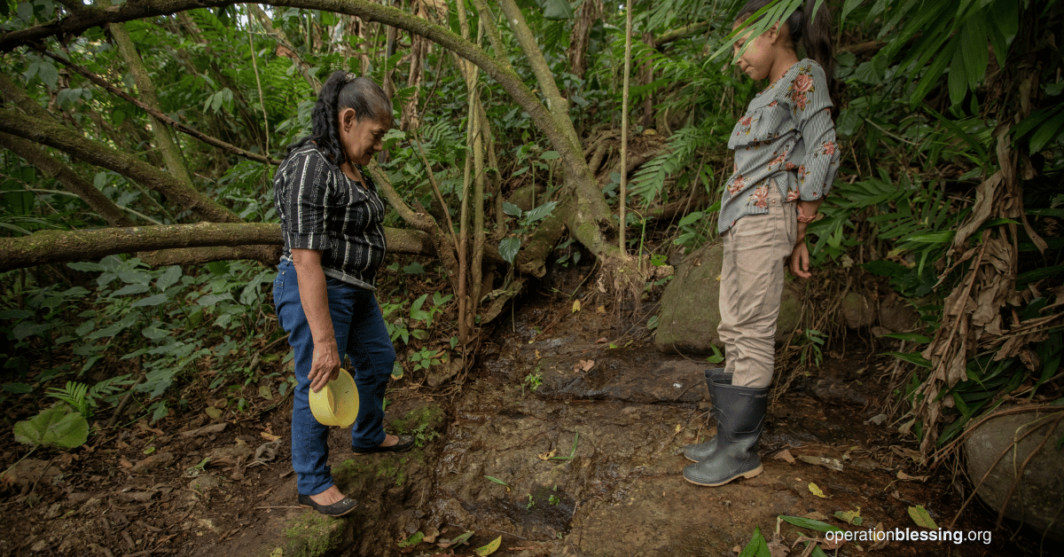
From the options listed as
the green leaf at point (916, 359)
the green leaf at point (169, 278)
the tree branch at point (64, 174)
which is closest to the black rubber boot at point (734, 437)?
the green leaf at point (916, 359)

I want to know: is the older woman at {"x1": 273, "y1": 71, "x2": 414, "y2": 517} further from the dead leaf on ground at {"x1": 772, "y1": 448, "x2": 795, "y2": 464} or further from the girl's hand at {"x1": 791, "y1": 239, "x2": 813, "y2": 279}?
the dead leaf on ground at {"x1": 772, "y1": 448, "x2": 795, "y2": 464}

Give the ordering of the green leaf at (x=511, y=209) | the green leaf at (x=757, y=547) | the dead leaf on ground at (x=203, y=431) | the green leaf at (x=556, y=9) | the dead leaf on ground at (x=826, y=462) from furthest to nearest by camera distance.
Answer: the green leaf at (x=511, y=209), the green leaf at (x=556, y=9), the dead leaf on ground at (x=203, y=431), the dead leaf on ground at (x=826, y=462), the green leaf at (x=757, y=547)

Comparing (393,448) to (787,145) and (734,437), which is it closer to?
(734,437)

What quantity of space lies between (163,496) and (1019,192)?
144 inches

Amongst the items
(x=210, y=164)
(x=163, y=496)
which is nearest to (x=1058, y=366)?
(x=163, y=496)

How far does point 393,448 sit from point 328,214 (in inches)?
52.6

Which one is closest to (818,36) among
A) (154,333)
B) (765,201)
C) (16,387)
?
(765,201)

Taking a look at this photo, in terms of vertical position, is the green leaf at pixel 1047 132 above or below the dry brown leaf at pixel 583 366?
above

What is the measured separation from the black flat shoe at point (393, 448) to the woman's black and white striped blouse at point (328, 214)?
0.96 meters

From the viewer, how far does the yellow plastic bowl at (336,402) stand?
1655 millimetres

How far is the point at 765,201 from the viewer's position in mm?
1752

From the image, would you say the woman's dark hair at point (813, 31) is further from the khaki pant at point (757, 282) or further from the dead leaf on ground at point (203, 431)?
the dead leaf on ground at point (203, 431)

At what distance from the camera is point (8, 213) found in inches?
131

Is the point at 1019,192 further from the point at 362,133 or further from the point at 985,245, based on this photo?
the point at 362,133
